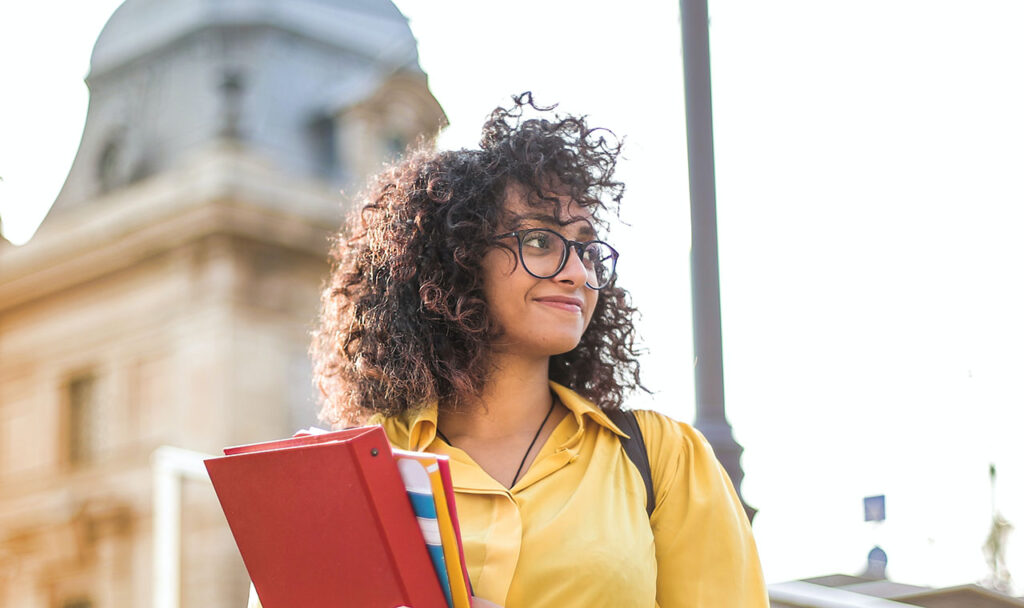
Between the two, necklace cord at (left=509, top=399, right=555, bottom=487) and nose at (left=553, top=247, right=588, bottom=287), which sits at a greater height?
nose at (left=553, top=247, right=588, bottom=287)

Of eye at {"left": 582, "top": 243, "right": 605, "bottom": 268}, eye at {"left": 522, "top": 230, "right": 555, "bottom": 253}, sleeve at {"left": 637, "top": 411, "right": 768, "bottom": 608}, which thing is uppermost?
eye at {"left": 522, "top": 230, "right": 555, "bottom": 253}

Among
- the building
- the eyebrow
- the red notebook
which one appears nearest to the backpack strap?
the eyebrow

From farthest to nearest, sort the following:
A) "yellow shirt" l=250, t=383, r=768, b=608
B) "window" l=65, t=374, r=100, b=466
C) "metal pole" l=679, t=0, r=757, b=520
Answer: "window" l=65, t=374, r=100, b=466, "metal pole" l=679, t=0, r=757, b=520, "yellow shirt" l=250, t=383, r=768, b=608

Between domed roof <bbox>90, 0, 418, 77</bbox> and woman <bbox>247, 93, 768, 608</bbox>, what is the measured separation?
43.8ft

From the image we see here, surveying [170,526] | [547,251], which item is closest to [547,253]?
[547,251]

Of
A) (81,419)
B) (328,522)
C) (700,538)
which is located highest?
(328,522)

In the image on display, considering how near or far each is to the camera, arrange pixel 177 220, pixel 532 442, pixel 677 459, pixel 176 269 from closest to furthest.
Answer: pixel 677 459
pixel 532 442
pixel 176 269
pixel 177 220

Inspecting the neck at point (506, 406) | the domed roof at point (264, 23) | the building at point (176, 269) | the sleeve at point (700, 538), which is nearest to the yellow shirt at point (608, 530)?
the sleeve at point (700, 538)

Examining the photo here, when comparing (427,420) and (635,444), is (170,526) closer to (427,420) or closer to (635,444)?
(427,420)

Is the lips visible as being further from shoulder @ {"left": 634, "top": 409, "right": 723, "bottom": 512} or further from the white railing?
the white railing

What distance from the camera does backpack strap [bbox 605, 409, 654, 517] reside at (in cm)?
230

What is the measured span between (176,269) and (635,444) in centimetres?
1256

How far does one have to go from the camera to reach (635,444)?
93.9 inches

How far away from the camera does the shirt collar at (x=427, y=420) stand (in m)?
2.43
